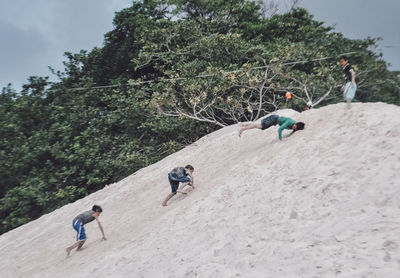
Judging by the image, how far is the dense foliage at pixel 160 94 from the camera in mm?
19828

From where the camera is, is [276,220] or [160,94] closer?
[276,220]

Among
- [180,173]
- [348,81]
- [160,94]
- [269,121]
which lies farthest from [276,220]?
[160,94]

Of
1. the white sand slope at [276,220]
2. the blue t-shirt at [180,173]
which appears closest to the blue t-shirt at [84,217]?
the white sand slope at [276,220]

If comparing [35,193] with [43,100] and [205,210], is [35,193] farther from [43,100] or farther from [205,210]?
[205,210]

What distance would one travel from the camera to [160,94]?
2094cm

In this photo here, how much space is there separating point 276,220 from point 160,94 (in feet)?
50.6

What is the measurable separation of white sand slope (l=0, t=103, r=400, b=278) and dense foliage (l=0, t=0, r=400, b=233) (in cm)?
856

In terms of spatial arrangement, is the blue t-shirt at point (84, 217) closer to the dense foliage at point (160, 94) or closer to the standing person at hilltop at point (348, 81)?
the standing person at hilltop at point (348, 81)

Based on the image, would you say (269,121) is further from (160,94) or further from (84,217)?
(160,94)

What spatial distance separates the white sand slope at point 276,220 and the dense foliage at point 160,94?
28.1ft

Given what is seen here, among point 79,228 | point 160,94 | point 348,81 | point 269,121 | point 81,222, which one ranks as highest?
point 160,94

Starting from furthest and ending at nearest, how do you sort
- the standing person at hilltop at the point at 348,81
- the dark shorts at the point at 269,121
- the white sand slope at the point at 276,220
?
the dark shorts at the point at 269,121
the standing person at hilltop at the point at 348,81
the white sand slope at the point at 276,220

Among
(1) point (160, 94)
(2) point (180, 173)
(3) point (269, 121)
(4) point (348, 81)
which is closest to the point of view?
(4) point (348, 81)

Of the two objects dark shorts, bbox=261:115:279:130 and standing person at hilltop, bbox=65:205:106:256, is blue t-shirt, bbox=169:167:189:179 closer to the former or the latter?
standing person at hilltop, bbox=65:205:106:256
